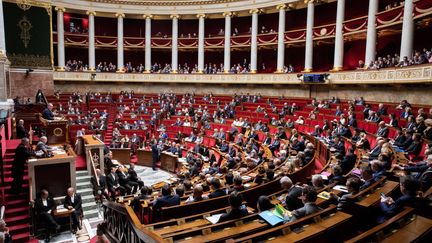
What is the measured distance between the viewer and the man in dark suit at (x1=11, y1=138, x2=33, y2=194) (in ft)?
26.7

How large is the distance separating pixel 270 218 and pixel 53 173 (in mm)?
7140

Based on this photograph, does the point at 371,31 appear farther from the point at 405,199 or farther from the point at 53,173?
the point at 53,173

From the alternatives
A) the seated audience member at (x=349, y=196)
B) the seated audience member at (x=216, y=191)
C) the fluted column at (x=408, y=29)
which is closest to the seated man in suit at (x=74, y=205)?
the seated audience member at (x=216, y=191)

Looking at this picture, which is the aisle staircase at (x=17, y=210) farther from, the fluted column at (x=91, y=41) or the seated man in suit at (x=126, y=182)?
the fluted column at (x=91, y=41)

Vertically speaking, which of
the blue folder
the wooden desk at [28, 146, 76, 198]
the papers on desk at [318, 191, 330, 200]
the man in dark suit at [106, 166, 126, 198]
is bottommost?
the man in dark suit at [106, 166, 126, 198]

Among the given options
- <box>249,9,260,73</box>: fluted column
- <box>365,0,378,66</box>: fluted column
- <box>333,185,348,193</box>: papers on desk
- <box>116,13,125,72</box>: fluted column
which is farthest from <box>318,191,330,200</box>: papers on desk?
<box>116,13,125,72</box>: fluted column

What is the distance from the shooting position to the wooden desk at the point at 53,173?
28.0 ft

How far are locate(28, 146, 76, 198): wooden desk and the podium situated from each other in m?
3.99

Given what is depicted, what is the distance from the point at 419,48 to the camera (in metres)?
17.8

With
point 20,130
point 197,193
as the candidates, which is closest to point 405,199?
point 197,193

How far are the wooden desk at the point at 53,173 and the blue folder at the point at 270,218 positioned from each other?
22.1ft

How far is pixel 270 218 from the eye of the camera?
4.16 m

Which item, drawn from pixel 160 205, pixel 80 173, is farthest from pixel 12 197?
pixel 160 205

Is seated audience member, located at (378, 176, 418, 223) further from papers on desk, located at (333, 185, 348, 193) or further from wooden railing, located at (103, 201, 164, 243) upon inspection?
wooden railing, located at (103, 201, 164, 243)
